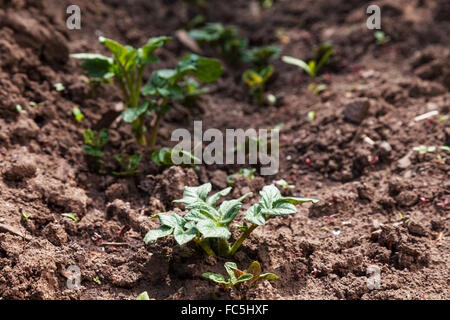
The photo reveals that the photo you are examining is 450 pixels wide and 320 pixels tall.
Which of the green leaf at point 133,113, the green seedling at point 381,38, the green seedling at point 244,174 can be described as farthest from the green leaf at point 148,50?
the green seedling at point 381,38

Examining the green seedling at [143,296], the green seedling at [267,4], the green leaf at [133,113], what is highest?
the green seedling at [267,4]

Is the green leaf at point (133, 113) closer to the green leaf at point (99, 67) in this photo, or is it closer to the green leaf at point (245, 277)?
the green leaf at point (99, 67)

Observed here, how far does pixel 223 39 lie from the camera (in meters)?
3.97

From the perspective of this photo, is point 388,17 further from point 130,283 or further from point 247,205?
point 130,283

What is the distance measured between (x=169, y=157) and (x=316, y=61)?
1641mm

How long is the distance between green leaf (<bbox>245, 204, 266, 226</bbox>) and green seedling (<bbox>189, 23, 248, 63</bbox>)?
202cm

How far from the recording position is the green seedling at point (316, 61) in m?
3.55

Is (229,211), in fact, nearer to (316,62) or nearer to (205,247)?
(205,247)

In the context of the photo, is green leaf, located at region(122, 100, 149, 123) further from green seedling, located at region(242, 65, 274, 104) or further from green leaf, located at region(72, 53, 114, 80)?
green seedling, located at region(242, 65, 274, 104)

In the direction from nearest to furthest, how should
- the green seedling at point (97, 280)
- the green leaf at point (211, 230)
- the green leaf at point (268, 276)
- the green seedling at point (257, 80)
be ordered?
the green leaf at point (211, 230)
the green leaf at point (268, 276)
the green seedling at point (97, 280)
the green seedling at point (257, 80)

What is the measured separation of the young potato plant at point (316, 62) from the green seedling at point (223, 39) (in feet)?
1.46

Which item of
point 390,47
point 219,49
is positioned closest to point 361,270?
point 390,47

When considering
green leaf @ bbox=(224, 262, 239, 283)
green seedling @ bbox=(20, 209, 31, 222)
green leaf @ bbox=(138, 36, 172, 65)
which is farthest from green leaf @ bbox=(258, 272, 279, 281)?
green leaf @ bbox=(138, 36, 172, 65)

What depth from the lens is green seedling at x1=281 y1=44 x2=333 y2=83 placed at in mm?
3549
